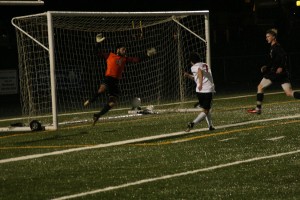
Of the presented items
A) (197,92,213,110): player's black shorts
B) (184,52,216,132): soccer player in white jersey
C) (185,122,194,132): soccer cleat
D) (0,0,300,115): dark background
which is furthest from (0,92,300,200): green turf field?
(0,0,300,115): dark background

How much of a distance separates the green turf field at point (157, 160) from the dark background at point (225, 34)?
50.8ft

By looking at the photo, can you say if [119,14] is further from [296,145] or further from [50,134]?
[296,145]

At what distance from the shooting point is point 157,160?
12328 mm

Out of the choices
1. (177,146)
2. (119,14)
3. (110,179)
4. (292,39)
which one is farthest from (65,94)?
(292,39)

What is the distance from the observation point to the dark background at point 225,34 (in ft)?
130

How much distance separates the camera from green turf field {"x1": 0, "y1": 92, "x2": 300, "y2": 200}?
9.73 metres

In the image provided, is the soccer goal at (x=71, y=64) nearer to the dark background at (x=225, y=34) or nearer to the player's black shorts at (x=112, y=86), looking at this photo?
the player's black shorts at (x=112, y=86)

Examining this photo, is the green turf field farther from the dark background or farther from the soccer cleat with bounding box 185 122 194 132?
the dark background

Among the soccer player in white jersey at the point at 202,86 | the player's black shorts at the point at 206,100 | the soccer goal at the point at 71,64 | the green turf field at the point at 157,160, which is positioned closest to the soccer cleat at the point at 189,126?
the soccer player in white jersey at the point at 202,86

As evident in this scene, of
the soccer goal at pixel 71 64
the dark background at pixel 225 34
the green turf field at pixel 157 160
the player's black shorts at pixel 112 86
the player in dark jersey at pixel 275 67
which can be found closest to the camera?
the green turf field at pixel 157 160

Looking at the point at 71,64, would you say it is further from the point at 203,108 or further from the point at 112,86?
the point at 203,108

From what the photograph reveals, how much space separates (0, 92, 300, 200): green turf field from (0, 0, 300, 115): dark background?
1549 centimetres

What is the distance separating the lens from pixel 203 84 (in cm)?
1617

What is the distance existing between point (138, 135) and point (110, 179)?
5.43 meters
